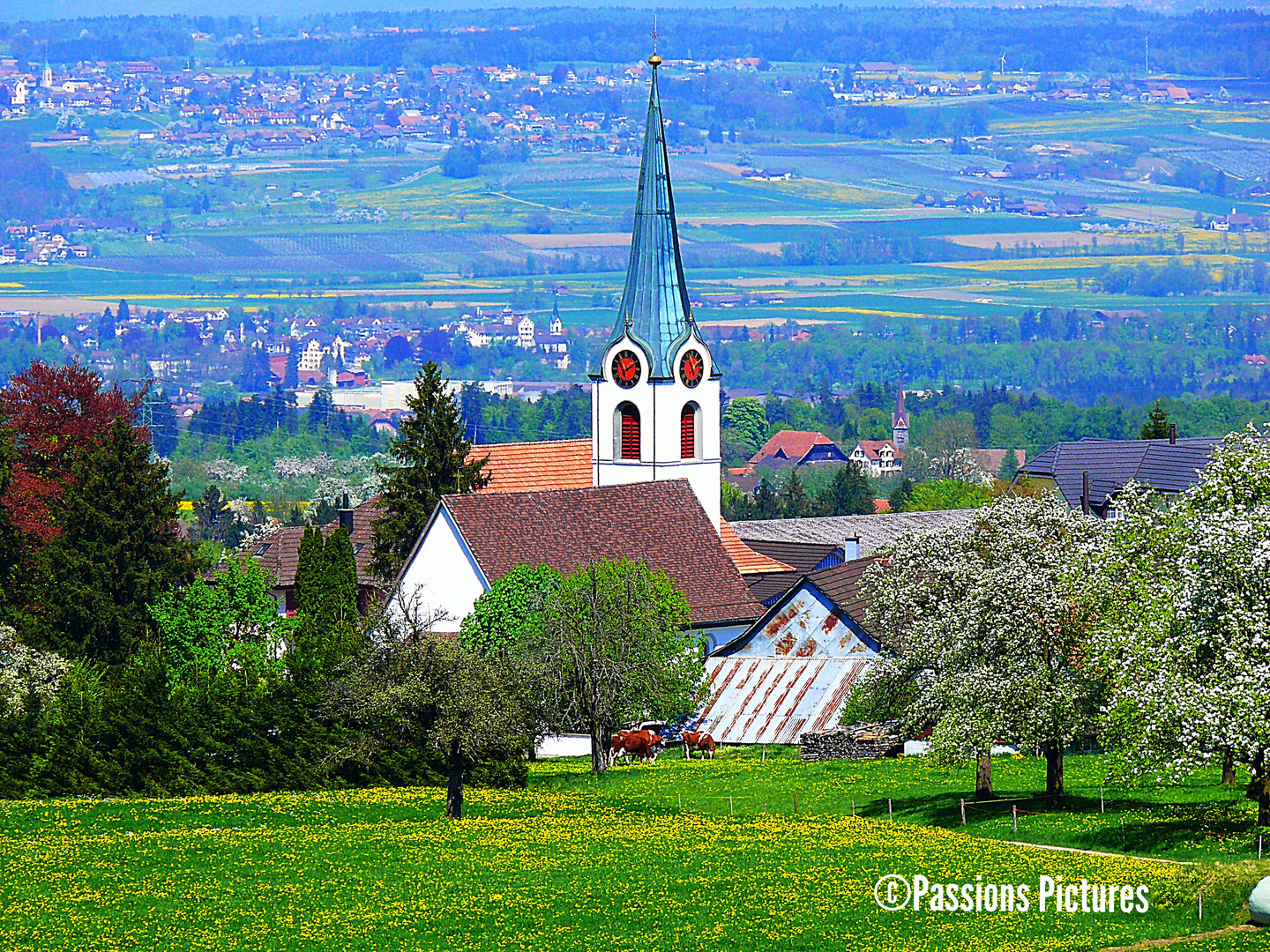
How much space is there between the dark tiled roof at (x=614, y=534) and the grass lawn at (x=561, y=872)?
21.4 meters

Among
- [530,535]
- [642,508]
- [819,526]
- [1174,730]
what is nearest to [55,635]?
[530,535]

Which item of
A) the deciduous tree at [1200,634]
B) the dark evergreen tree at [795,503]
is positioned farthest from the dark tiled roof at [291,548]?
the dark evergreen tree at [795,503]

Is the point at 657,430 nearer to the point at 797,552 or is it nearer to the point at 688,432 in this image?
the point at 688,432

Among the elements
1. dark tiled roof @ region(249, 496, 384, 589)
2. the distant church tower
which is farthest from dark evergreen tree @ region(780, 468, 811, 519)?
the distant church tower

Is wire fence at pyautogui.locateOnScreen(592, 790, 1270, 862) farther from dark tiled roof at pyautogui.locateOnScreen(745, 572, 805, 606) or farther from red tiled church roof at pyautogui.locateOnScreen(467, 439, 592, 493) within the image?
red tiled church roof at pyautogui.locateOnScreen(467, 439, 592, 493)

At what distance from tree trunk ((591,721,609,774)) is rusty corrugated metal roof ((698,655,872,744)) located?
652 cm

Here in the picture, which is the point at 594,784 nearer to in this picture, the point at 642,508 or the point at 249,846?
the point at 249,846

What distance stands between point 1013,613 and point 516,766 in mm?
14734

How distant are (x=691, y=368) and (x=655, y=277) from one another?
4742 mm

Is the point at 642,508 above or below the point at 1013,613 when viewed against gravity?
above

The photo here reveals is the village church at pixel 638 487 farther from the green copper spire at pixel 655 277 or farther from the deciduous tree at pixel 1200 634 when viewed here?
the deciduous tree at pixel 1200 634

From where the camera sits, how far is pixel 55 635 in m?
72.0

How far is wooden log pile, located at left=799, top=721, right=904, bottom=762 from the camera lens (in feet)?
196

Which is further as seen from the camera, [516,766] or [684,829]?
[516,766]
